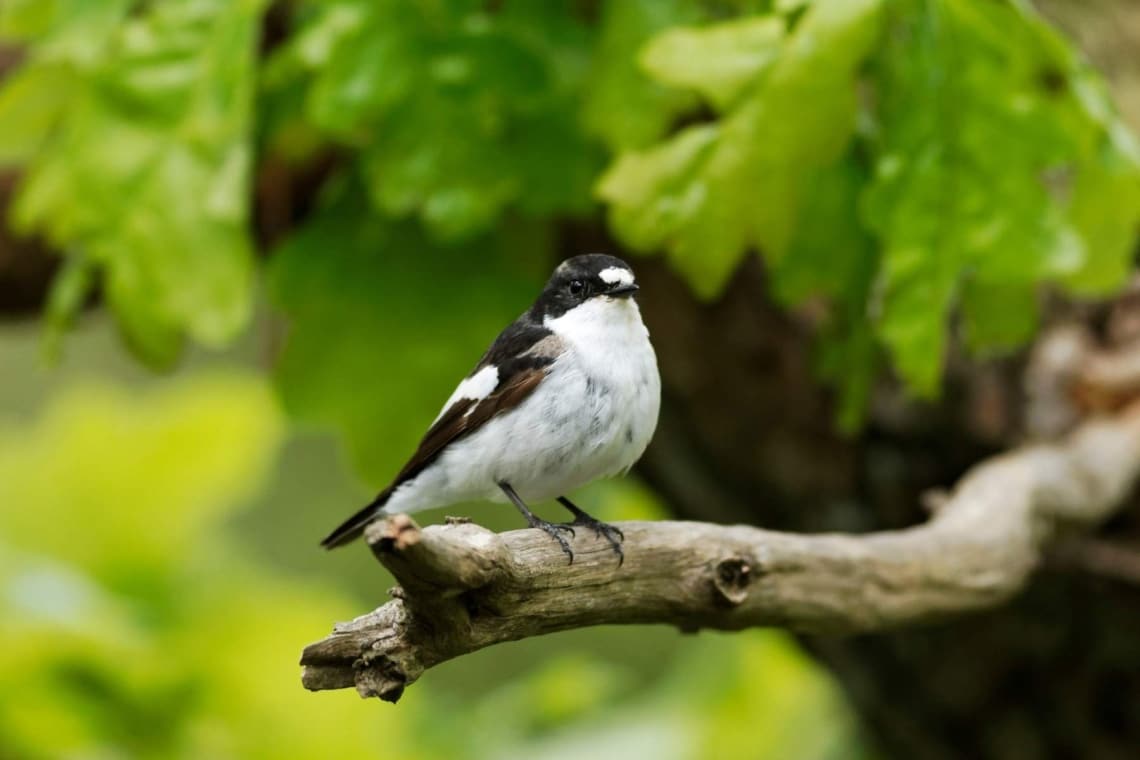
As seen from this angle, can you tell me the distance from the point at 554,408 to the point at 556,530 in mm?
279

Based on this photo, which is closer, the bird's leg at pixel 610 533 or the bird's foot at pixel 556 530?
the bird's foot at pixel 556 530

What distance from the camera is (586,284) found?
260cm

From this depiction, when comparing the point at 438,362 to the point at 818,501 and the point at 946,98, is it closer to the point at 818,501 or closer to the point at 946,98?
the point at 946,98

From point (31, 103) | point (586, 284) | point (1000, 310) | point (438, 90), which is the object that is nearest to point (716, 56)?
point (586, 284)

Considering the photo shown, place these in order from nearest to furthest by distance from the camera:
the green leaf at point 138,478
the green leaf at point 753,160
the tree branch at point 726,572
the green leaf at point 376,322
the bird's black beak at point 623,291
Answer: the tree branch at point 726,572 < the green leaf at point 753,160 < the bird's black beak at point 623,291 < the green leaf at point 376,322 < the green leaf at point 138,478

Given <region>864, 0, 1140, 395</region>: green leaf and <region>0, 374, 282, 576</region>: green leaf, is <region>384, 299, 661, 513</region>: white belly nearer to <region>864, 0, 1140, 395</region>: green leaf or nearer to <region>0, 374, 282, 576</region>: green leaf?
<region>864, 0, 1140, 395</region>: green leaf

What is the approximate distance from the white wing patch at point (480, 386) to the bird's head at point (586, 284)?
18 cm

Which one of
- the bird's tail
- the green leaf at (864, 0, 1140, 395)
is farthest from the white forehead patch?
the bird's tail

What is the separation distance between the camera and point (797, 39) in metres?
2.42

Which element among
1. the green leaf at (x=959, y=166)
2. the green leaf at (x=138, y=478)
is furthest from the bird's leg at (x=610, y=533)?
the green leaf at (x=138, y=478)

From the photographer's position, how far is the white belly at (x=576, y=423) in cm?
248

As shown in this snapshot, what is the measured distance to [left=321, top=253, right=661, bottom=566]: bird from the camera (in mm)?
2482

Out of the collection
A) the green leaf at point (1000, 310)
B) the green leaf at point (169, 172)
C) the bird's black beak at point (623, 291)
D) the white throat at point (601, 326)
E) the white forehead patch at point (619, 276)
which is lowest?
the green leaf at point (1000, 310)

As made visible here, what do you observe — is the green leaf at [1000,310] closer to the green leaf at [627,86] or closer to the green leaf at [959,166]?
the green leaf at [959,166]
